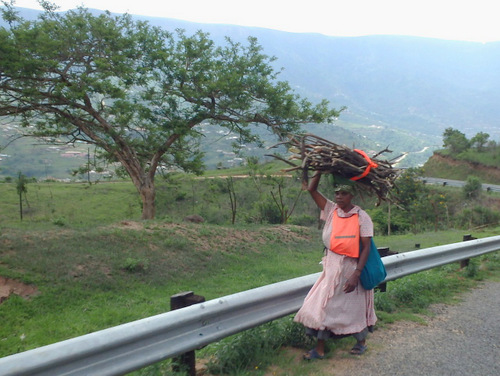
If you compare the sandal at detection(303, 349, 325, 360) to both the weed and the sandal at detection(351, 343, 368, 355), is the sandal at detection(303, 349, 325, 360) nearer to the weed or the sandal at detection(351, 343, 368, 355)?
the sandal at detection(351, 343, 368, 355)

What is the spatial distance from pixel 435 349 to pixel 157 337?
2.79m

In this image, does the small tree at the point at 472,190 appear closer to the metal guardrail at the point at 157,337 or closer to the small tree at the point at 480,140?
the small tree at the point at 480,140

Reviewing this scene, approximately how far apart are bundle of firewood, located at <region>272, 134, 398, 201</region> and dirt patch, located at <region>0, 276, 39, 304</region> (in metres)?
6.51

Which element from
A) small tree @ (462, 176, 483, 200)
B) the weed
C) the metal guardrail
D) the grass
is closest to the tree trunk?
the grass

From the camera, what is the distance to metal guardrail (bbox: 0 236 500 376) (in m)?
2.78

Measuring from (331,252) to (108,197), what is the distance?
34483 millimetres

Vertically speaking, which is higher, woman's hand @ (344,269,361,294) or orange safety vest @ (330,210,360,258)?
orange safety vest @ (330,210,360,258)

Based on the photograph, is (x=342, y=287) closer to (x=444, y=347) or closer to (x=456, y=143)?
(x=444, y=347)

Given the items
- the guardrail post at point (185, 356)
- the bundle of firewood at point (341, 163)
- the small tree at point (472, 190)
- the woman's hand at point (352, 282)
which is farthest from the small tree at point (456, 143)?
the guardrail post at point (185, 356)

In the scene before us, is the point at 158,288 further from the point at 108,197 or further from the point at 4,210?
the point at 108,197

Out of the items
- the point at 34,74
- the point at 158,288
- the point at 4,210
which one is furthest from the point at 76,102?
the point at 4,210

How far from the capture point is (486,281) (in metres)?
7.74

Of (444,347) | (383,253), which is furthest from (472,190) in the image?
(444,347)

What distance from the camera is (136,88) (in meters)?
16.0
